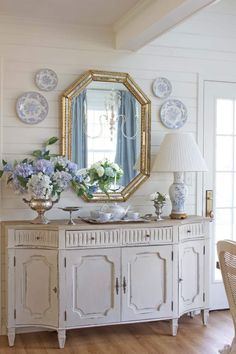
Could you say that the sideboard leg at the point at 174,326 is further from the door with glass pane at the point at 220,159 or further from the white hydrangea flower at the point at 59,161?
the white hydrangea flower at the point at 59,161

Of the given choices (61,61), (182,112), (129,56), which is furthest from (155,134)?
(61,61)

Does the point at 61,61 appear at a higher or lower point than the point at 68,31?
lower

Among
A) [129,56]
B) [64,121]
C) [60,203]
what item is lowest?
[60,203]

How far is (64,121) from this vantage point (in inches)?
159

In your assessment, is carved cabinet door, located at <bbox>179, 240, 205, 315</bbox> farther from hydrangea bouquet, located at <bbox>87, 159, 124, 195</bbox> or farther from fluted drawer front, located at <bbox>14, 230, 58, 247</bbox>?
fluted drawer front, located at <bbox>14, 230, 58, 247</bbox>

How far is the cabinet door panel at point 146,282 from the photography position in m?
3.78

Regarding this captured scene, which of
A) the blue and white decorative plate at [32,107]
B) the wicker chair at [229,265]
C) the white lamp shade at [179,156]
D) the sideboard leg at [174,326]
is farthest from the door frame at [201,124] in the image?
the wicker chair at [229,265]

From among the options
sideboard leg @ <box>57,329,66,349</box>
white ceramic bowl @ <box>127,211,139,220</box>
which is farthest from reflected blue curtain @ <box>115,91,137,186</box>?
sideboard leg @ <box>57,329,66,349</box>

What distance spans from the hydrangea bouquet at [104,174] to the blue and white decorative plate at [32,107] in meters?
0.58

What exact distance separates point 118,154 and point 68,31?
1070 mm

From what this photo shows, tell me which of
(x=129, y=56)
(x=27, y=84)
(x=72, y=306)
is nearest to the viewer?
(x=72, y=306)

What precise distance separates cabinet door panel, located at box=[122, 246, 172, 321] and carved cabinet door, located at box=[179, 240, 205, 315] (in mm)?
130

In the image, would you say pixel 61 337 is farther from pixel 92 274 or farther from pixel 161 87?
pixel 161 87

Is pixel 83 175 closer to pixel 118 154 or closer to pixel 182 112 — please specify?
pixel 118 154
